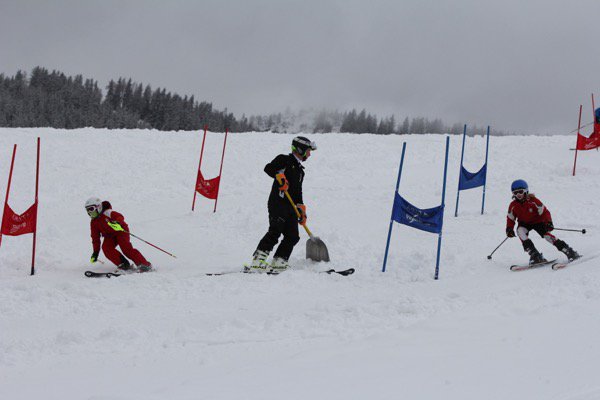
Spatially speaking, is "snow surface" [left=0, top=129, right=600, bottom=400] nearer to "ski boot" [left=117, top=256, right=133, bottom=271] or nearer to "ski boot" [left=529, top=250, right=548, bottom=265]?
"ski boot" [left=529, top=250, right=548, bottom=265]

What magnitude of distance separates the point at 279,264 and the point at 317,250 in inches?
29.2

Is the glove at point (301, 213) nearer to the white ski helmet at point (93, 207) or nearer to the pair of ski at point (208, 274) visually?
the pair of ski at point (208, 274)

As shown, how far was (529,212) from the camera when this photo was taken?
7.48 m

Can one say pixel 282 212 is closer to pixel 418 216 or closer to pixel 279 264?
pixel 279 264

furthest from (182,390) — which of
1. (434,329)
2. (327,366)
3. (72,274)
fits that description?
(72,274)

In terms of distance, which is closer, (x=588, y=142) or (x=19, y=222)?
(x=19, y=222)

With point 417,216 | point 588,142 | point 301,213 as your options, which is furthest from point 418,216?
point 588,142

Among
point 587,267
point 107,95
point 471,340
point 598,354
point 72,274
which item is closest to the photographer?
point 598,354

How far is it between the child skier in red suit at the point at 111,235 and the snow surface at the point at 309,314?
48cm

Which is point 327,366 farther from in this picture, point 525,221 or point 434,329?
point 525,221

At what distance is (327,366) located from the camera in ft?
12.0

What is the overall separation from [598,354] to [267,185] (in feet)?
41.4

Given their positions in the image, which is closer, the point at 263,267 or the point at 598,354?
the point at 598,354

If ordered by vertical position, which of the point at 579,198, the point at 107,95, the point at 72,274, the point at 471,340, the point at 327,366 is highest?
the point at 107,95
